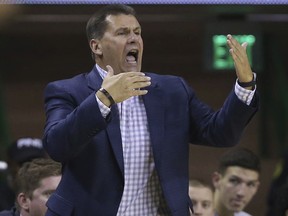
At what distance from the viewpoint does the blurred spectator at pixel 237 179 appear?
5.59m

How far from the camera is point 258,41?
6.42 meters

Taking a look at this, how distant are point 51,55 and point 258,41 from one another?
2.06 m

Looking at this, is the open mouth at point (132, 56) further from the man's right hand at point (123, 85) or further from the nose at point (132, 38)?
the man's right hand at point (123, 85)

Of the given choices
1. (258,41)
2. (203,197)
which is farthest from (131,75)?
(258,41)

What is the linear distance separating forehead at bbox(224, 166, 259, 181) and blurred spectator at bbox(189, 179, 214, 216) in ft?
2.05

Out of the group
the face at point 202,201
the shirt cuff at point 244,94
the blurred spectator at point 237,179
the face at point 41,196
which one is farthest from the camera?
the blurred spectator at point 237,179

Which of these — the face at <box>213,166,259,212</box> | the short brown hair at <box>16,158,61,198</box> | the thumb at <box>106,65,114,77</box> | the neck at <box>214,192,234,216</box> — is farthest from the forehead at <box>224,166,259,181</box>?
the thumb at <box>106,65,114,77</box>

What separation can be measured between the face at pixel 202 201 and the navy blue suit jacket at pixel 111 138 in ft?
5.32

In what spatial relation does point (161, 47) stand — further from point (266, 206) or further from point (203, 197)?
point (203, 197)

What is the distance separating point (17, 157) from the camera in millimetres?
5902

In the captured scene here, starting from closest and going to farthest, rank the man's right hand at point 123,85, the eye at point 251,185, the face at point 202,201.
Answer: the man's right hand at point 123,85, the face at point 202,201, the eye at point 251,185

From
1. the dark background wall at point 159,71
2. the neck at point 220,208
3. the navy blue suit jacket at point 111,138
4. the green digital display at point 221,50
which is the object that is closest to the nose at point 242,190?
the neck at point 220,208

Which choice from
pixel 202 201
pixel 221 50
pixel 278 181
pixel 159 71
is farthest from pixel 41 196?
pixel 159 71

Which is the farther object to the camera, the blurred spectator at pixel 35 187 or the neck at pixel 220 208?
the neck at pixel 220 208
